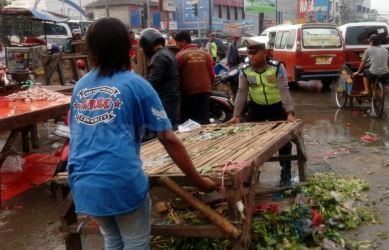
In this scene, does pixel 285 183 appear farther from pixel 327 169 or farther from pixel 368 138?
pixel 368 138

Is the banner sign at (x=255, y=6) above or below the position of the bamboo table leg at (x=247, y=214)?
above

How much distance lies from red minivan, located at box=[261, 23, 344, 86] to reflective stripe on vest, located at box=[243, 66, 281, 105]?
8.24m

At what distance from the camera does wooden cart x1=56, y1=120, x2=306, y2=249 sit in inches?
120

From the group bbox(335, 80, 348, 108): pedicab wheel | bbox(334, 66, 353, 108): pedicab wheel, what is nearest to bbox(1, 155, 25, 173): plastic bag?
bbox(334, 66, 353, 108): pedicab wheel

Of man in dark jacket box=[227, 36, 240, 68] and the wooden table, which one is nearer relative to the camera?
the wooden table

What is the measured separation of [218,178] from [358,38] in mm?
12678

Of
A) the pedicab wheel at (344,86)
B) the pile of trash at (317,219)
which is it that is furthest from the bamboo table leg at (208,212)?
the pedicab wheel at (344,86)

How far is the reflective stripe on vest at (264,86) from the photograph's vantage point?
5.34 metres

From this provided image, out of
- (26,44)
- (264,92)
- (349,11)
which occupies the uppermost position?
(349,11)

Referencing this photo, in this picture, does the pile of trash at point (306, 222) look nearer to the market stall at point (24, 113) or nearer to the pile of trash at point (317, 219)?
the pile of trash at point (317, 219)

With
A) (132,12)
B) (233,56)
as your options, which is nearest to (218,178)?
(233,56)

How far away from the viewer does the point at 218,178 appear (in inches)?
118

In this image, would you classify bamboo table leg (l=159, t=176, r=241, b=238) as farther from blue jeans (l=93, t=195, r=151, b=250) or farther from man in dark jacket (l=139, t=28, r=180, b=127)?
man in dark jacket (l=139, t=28, r=180, b=127)

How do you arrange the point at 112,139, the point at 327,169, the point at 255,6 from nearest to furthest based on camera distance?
the point at 112,139 < the point at 327,169 < the point at 255,6
